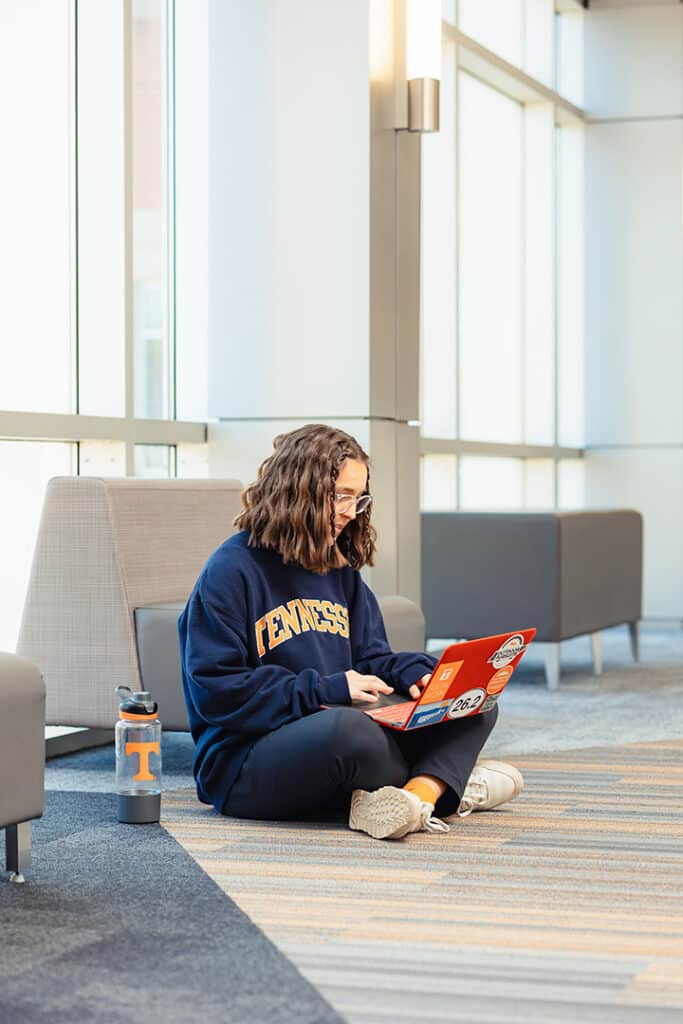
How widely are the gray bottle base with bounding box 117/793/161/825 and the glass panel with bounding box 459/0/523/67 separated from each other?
5.28m

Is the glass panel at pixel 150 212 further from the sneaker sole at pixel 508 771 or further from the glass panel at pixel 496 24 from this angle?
the glass panel at pixel 496 24

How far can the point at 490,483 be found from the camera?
8.55m

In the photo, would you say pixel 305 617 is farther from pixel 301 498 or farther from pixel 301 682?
pixel 301 498

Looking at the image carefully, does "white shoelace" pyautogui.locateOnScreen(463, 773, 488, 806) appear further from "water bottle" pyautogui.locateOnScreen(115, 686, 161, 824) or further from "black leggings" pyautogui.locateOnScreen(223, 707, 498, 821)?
"water bottle" pyautogui.locateOnScreen(115, 686, 161, 824)

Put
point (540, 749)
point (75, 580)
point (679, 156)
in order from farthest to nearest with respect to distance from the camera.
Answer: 1. point (679, 156)
2. point (540, 749)
3. point (75, 580)

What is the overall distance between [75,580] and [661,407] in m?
5.61

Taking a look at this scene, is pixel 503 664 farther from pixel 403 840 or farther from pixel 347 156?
pixel 347 156

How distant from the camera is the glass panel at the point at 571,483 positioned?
952cm

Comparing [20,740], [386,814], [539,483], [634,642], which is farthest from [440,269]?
[20,740]

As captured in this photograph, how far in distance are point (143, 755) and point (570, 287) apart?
629cm

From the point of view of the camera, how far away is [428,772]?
12.1 feet

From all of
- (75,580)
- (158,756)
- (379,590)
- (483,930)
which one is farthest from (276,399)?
(483,930)

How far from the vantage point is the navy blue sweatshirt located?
3652mm

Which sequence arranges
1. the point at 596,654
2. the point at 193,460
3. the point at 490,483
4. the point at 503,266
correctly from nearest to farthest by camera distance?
the point at 193,460, the point at 596,654, the point at 490,483, the point at 503,266
